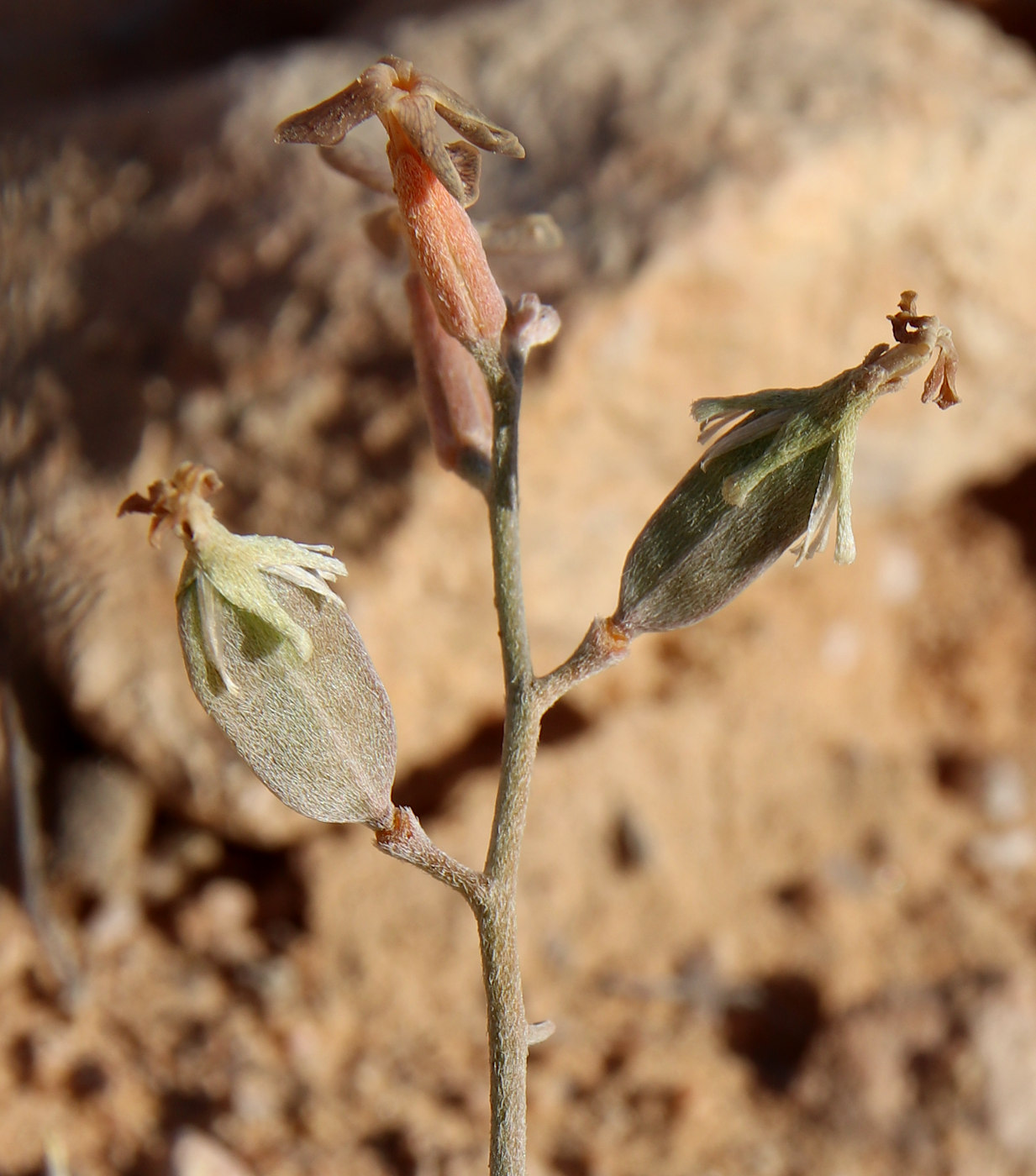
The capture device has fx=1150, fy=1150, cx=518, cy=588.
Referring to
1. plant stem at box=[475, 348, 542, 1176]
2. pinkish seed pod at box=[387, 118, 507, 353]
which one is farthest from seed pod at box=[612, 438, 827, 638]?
pinkish seed pod at box=[387, 118, 507, 353]

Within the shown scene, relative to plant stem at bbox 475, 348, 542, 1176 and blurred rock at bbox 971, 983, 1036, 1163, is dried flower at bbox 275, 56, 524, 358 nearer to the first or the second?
plant stem at bbox 475, 348, 542, 1176

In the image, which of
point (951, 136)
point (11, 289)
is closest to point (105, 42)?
point (11, 289)

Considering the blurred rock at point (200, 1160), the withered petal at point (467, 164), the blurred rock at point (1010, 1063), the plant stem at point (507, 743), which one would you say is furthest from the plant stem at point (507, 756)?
the blurred rock at point (1010, 1063)

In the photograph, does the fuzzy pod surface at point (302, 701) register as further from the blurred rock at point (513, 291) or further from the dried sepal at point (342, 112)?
the blurred rock at point (513, 291)

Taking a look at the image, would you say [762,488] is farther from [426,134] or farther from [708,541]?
[426,134]

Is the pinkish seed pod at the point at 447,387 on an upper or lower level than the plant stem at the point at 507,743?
upper

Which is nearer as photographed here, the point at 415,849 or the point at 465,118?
the point at 465,118

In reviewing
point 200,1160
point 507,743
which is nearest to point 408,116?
point 507,743
